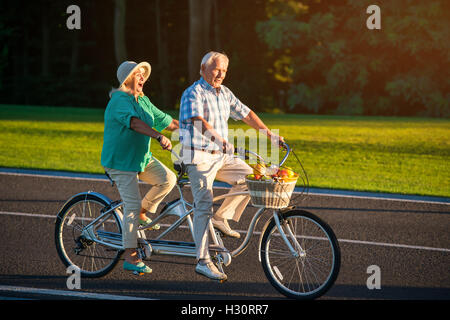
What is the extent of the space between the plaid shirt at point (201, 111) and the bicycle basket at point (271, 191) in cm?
61

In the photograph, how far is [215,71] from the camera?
19.7 feet

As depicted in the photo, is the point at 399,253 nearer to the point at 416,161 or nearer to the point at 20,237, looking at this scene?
the point at 20,237

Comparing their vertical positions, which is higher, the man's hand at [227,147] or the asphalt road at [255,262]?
the man's hand at [227,147]

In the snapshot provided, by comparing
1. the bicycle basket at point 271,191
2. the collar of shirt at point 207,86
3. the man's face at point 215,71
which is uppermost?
the man's face at point 215,71

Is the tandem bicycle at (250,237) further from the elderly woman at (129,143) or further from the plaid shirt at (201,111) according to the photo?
the plaid shirt at (201,111)

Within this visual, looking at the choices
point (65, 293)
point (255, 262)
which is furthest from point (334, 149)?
point (65, 293)

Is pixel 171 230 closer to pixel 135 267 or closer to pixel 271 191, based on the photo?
pixel 135 267

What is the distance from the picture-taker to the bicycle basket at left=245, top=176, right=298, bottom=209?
5.58m

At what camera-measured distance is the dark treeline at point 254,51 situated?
132ft

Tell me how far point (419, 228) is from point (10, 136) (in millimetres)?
15148

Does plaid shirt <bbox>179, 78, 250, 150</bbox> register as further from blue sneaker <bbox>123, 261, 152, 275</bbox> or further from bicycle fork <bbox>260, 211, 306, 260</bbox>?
blue sneaker <bbox>123, 261, 152, 275</bbox>

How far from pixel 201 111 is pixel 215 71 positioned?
0.38 metres

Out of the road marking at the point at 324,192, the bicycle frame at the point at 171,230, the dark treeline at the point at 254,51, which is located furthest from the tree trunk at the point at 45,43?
the bicycle frame at the point at 171,230
